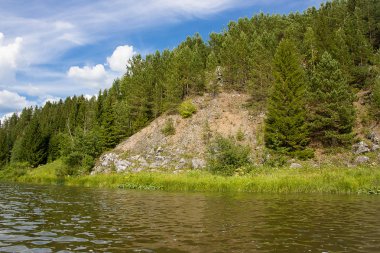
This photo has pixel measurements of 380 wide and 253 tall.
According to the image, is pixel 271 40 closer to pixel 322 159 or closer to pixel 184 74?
pixel 184 74

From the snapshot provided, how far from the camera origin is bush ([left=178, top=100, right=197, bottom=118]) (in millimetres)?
78562

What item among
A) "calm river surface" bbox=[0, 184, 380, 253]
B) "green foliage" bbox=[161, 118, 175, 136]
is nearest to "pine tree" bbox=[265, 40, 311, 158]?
"green foliage" bbox=[161, 118, 175, 136]

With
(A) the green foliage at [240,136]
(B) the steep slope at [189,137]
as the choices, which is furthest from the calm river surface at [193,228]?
(A) the green foliage at [240,136]

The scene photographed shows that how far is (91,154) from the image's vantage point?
80.3 meters

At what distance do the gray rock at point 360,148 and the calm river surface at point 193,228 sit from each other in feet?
99.3

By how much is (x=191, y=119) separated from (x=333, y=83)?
33.3 m

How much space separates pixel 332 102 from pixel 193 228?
44.6 meters

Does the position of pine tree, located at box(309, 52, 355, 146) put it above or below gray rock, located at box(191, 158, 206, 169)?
above

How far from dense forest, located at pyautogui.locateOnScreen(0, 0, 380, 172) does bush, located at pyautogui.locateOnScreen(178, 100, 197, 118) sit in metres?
2.41

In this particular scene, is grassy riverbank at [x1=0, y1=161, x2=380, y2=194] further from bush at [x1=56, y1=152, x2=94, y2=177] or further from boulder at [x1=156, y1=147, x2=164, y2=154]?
bush at [x1=56, y1=152, x2=94, y2=177]

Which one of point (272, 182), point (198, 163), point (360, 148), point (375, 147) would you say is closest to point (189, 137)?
point (198, 163)

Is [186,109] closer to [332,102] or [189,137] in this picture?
[189,137]

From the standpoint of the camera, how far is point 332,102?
180 ft

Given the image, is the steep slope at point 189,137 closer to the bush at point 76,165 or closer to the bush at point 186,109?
the bush at point 186,109
